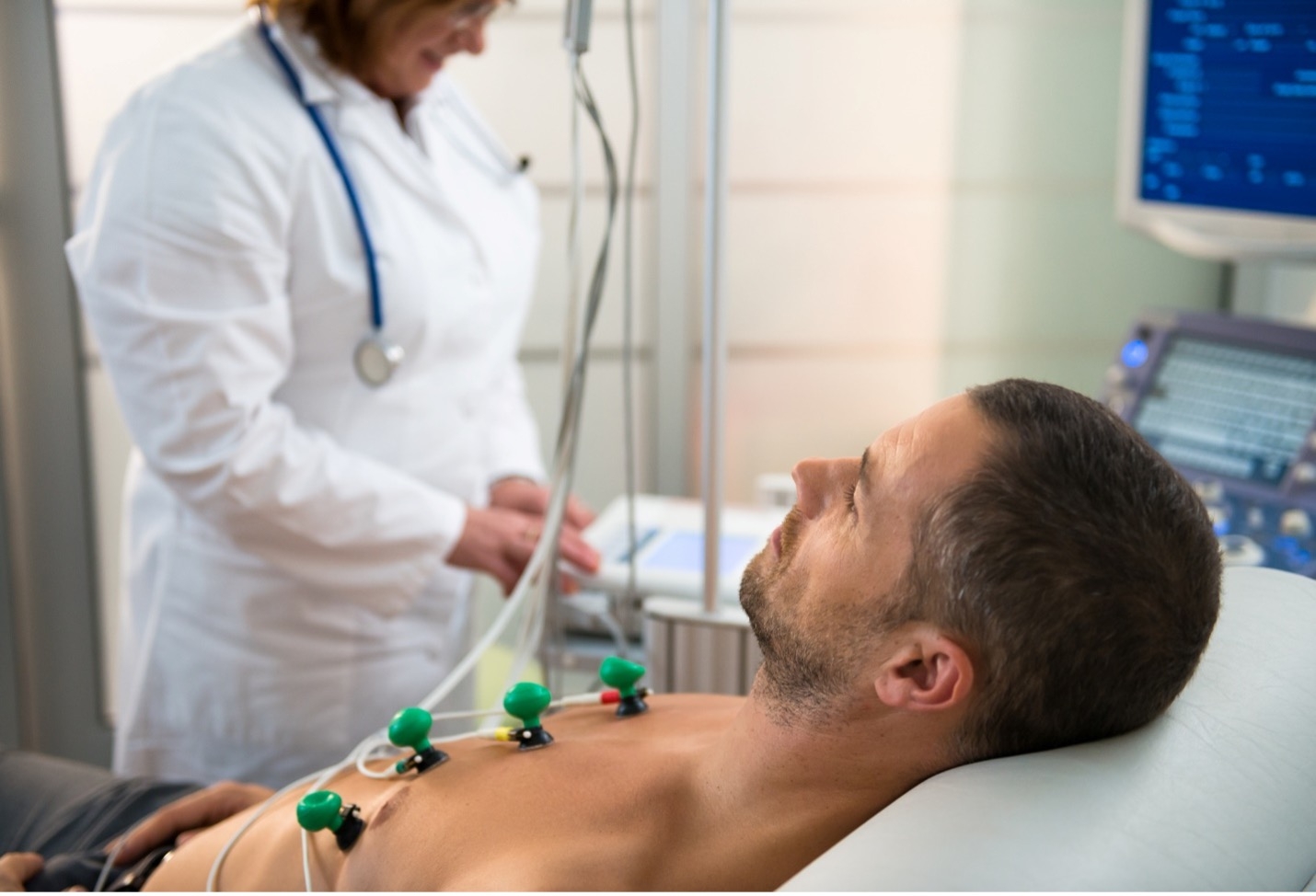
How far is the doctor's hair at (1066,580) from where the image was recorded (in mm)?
896

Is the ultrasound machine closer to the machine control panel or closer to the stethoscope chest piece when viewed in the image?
the machine control panel

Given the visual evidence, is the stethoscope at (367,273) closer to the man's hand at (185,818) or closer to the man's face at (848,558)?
the man's hand at (185,818)

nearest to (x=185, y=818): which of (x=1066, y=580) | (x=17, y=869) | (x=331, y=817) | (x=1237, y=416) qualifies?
(x=17, y=869)

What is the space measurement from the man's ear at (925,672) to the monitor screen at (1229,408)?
1124 millimetres

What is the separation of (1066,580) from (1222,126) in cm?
142

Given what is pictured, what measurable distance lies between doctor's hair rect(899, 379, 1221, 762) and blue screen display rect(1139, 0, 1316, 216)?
124cm

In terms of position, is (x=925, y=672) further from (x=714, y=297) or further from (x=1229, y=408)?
(x=1229, y=408)

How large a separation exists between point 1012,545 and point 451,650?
124 centimetres

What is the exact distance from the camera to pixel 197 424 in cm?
162

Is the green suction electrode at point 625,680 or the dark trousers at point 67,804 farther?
the dark trousers at point 67,804

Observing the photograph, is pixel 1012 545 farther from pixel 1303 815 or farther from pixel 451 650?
pixel 451 650

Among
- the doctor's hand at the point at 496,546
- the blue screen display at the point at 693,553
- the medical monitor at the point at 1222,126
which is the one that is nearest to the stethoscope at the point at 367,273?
the doctor's hand at the point at 496,546

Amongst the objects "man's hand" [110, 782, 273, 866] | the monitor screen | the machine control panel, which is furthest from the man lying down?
the monitor screen

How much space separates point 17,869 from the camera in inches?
51.3
